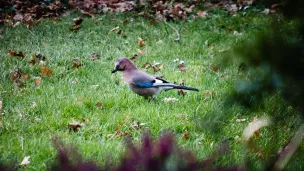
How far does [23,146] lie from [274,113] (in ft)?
7.33

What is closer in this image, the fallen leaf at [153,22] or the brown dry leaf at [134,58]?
the brown dry leaf at [134,58]

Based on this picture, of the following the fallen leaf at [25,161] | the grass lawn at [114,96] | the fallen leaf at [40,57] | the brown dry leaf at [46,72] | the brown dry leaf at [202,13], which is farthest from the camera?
the brown dry leaf at [202,13]

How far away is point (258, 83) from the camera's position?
1115mm

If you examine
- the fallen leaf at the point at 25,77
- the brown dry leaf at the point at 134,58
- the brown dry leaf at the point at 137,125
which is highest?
the brown dry leaf at the point at 137,125

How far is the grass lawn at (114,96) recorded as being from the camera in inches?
102

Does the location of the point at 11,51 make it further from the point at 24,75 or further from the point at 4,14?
the point at 4,14

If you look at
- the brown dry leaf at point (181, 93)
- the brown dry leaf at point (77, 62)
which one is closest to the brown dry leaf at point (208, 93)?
the brown dry leaf at point (181, 93)

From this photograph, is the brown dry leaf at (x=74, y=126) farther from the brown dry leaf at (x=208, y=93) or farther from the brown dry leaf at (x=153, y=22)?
the brown dry leaf at (x=153, y=22)

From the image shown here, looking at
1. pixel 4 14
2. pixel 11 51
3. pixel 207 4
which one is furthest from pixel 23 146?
pixel 207 4

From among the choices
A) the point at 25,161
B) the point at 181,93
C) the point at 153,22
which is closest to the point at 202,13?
the point at 153,22

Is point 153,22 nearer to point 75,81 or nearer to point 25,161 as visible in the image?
point 75,81

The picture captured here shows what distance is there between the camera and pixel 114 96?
4.09 metres

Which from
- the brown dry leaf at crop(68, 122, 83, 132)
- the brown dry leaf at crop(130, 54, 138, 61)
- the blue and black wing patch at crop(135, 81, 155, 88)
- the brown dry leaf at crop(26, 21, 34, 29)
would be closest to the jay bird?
the blue and black wing patch at crop(135, 81, 155, 88)

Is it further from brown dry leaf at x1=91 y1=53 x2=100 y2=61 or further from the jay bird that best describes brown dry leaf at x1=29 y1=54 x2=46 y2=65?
the jay bird
